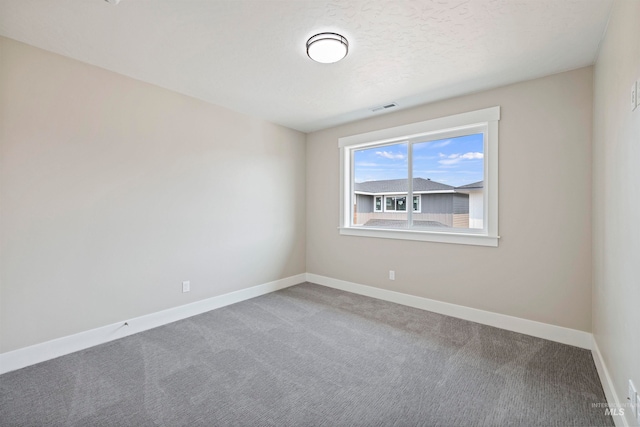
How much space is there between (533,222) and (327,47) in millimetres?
2497

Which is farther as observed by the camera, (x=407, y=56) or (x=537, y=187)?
(x=537, y=187)

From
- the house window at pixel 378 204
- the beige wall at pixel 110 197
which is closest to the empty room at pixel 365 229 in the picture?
the beige wall at pixel 110 197

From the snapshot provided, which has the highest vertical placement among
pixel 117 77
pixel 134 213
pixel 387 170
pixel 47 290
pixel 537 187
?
pixel 117 77

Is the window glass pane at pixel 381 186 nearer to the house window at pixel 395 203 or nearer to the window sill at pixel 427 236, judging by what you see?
the house window at pixel 395 203

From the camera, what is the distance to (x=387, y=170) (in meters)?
4.08

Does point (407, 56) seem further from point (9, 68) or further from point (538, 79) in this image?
point (9, 68)

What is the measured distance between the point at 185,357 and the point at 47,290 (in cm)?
127

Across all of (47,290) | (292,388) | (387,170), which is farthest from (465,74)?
(47,290)

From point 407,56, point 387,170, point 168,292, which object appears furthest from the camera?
point 387,170

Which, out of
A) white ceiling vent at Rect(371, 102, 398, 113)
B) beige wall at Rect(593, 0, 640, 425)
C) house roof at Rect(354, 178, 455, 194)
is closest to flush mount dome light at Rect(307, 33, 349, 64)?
white ceiling vent at Rect(371, 102, 398, 113)

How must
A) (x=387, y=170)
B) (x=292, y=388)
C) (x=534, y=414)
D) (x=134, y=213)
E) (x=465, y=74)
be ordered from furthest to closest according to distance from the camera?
1. (x=387, y=170)
2. (x=134, y=213)
3. (x=465, y=74)
4. (x=292, y=388)
5. (x=534, y=414)

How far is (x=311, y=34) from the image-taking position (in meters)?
2.08

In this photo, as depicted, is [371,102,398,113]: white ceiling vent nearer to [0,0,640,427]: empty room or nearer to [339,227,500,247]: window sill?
[0,0,640,427]: empty room

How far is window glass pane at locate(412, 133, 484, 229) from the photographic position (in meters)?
3.26
